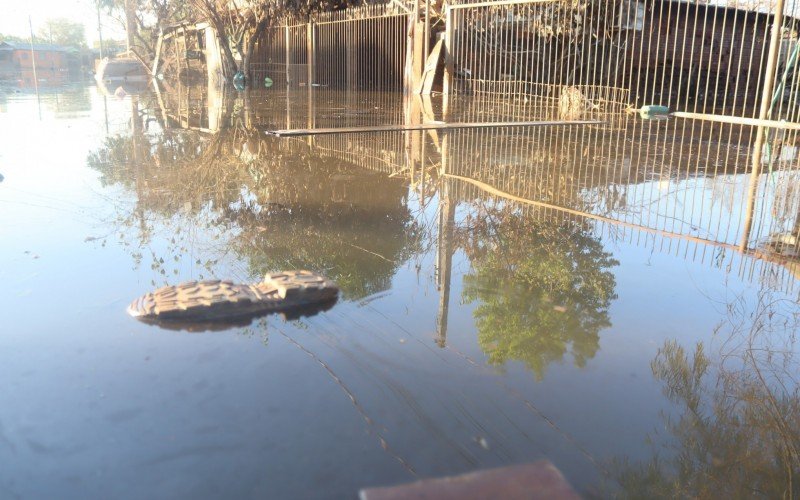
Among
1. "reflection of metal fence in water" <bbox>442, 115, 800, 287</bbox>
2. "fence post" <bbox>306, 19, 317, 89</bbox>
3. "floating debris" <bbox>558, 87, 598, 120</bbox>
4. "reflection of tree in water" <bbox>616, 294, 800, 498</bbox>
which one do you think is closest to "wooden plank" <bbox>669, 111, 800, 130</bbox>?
"reflection of metal fence in water" <bbox>442, 115, 800, 287</bbox>

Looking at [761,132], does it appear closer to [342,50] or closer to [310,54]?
[342,50]

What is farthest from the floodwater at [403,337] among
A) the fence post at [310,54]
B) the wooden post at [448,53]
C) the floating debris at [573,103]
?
the fence post at [310,54]

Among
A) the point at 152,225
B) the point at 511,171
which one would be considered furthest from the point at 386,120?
the point at 152,225

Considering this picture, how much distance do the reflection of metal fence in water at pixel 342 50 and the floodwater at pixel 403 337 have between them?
47.2 ft

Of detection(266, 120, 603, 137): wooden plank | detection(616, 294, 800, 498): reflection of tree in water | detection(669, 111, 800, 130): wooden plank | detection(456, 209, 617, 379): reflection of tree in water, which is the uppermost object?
detection(669, 111, 800, 130): wooden plank

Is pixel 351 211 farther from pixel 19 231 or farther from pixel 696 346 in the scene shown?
pixel 696 346

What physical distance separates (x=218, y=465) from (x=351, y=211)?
3591 mm

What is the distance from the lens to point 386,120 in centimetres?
1266

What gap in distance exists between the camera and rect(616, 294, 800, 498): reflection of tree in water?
2277 millimetres

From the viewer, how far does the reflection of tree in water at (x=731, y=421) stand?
2.28 m

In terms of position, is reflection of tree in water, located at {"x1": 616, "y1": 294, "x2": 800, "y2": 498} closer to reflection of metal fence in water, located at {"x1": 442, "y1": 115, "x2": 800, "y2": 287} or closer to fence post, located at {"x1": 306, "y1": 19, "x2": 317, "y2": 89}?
reflection of metal fence in water, located at {"x1": 442, "y1": 115, "x2": 800, "y2": 287}

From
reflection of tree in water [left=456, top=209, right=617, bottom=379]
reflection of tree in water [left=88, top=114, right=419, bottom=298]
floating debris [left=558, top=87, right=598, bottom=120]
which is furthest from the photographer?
floating debris [left=558, top=87, right=598, bottom=120]

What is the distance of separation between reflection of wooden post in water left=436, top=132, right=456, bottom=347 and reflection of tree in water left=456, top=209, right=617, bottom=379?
0.43ft

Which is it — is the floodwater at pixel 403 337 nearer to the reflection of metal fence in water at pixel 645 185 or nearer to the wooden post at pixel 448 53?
the reflection of metal fence in water at pixel 645 185
